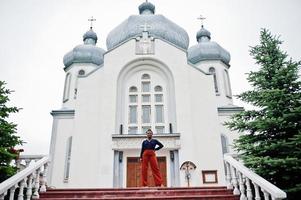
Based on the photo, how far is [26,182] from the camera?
7223 mm

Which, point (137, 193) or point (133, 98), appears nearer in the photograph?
point (137, 193)

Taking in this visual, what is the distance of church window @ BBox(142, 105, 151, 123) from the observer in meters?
17.2

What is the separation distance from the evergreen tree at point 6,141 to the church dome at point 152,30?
1445 centimetres

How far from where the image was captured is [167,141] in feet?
51.8

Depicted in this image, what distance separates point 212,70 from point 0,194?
66.2ft

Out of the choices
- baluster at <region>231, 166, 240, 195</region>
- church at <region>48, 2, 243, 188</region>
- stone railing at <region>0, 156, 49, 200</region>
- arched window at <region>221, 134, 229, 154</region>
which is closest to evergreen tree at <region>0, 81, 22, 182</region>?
stone railing at <region>0, 156, 49, 200</region>

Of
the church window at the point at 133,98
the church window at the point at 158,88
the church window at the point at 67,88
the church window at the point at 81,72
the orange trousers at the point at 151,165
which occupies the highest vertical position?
the church window at the point at 81,72

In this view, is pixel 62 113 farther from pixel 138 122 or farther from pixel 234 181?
pixel 234 181

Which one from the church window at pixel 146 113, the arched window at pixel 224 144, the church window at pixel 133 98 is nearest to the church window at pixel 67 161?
the church window at pixel 133 98

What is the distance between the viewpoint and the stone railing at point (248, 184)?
5727 mm

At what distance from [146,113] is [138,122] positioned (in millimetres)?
791

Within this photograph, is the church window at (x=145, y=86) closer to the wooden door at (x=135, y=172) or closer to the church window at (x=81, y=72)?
the wooden door at (x=135, y=172)

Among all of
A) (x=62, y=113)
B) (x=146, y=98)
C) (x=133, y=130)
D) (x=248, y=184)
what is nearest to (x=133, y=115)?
(x=133, y=130)

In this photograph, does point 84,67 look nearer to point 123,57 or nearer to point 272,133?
point 123,57
